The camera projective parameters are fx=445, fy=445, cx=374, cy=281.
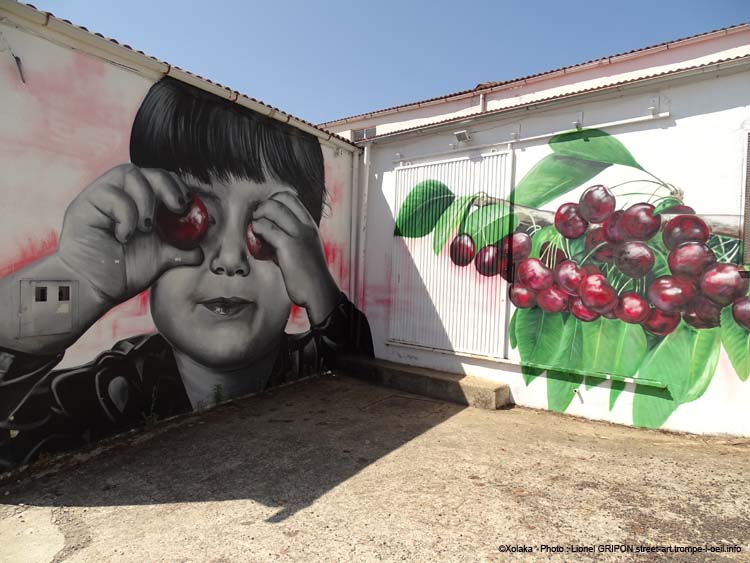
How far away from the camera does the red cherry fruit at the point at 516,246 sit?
5758 millimetres

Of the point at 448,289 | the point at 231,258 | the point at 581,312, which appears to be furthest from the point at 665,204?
the point at 231,258

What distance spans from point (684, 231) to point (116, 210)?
19.1 ft

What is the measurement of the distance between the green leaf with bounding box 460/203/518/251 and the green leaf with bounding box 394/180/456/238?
18.2 inches

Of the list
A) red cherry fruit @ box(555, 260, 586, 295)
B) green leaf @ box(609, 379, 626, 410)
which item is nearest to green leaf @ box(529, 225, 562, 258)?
red cherry fruit @ box(555, 260, 586, 295)

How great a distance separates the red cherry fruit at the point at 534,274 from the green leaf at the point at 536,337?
1.01 ft

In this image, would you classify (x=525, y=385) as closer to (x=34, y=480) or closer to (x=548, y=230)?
(x=548, y=230)

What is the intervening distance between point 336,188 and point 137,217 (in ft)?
11.0

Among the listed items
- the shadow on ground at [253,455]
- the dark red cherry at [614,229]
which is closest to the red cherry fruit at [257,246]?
the shadow on ground at [253,455]

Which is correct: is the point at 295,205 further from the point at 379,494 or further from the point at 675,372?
the point at 675,372

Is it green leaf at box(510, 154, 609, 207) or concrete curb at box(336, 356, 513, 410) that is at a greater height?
green leaf at box(510, 154, 609, 207)

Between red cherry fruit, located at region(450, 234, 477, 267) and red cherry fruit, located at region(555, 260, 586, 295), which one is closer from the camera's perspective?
red cherry fruit, located at region(555, 260, 586, 295)

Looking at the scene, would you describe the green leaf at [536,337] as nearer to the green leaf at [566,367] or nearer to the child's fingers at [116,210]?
the green leaf at [566,367]

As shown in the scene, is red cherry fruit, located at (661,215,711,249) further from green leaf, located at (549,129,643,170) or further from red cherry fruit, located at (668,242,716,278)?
green leaf, located at (549,129,643,170)

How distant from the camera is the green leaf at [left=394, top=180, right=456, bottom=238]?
655cm
